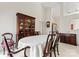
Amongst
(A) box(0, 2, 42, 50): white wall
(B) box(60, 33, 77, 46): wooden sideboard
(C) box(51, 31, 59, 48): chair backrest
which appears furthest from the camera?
(B) box(60, 33, 77, 46): wooden sideboard

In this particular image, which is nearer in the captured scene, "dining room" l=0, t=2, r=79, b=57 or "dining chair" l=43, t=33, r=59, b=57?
"dining room" l=0, t=2, r=79, b=57

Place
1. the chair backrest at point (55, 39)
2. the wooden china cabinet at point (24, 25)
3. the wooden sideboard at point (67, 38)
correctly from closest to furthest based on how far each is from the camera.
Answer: the wooden china cabinet at point (24, 25), the chair backrest at point (55, 39), the wooden sideboard at point (67, 38)

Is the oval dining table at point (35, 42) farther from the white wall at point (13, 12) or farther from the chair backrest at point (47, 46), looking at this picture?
the white wall at point (13, 12)

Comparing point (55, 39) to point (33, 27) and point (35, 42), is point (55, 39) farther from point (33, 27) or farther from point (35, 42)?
point (33, 27)

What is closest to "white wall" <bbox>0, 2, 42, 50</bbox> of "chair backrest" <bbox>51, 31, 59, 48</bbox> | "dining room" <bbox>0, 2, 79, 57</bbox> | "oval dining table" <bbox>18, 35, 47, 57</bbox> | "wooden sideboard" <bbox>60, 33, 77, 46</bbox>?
"dining room" <bbox>0, 2, 79, 57</bbox>

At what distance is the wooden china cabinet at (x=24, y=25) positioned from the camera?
193 cm

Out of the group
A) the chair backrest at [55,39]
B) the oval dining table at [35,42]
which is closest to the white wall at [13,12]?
the oval dining table at [35,42]

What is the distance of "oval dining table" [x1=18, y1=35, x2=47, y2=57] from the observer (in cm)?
194

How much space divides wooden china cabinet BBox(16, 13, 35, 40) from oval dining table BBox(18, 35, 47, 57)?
10 cm

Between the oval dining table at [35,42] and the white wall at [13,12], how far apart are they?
0.70 ft

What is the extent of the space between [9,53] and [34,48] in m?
0.48

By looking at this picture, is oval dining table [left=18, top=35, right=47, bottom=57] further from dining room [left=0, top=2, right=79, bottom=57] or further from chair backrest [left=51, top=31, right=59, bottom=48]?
chair backrest [left=51, top=31, right=59, bottom=48]

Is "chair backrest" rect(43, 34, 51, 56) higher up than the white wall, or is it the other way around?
the white wall

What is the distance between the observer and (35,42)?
86.3 inches
